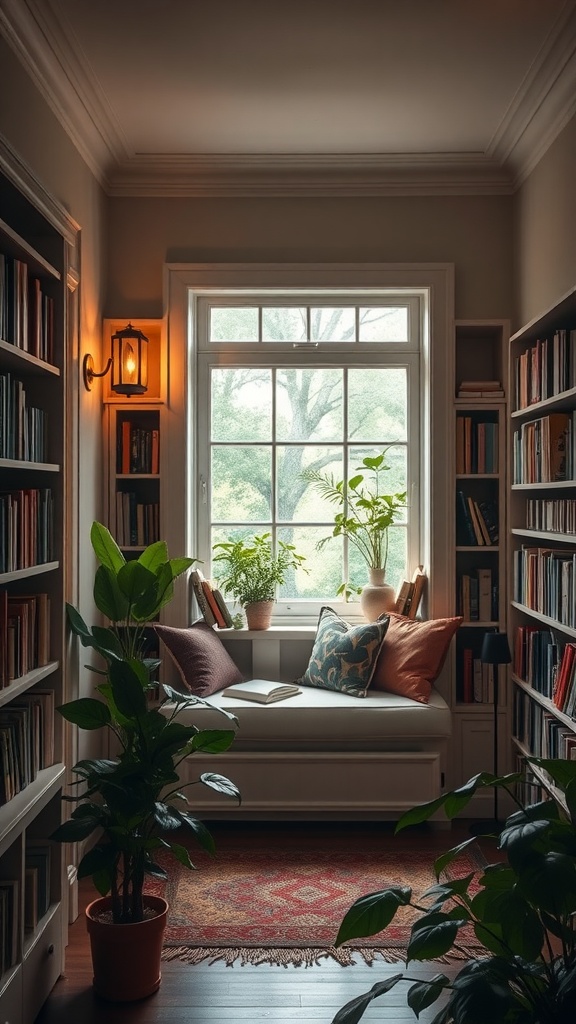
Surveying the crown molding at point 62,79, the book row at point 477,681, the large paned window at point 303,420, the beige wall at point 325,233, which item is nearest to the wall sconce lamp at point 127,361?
the beige wall at point 325,233

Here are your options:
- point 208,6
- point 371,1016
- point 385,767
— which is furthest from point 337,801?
point 208,6

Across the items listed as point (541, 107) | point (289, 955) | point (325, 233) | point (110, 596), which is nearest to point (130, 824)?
point (289, 955)

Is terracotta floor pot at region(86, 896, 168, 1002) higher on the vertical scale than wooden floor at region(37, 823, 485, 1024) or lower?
higher

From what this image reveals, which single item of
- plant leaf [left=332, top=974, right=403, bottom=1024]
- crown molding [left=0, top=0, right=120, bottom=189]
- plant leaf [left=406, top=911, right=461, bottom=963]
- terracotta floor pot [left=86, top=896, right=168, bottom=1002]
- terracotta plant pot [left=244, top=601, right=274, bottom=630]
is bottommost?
terracotta floor pot [left=86, top=896, right=168, bottom=1002]

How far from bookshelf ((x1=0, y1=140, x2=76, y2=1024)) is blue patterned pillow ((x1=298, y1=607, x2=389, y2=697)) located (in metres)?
1.71

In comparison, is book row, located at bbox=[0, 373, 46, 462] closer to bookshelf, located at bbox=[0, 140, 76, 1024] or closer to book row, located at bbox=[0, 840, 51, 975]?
bookshelf, located at bbox=[0, 140, 76, 1024]

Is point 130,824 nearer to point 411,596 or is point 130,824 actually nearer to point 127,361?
A: point 411,596

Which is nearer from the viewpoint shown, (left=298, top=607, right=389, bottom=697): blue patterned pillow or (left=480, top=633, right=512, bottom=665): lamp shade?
(left=480, top=633, right=512, bottom=665): lamp shade

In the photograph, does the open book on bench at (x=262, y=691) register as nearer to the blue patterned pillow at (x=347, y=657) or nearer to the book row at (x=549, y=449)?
the blue patterned pillow at (x=347, y=657)

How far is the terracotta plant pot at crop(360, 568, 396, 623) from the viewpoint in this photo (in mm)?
4574

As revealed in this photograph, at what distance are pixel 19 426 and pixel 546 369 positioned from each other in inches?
83.9

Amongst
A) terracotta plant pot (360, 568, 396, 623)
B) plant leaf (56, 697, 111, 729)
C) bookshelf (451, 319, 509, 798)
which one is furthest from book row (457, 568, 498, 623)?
plant leaf (56, 697, 111, 729)

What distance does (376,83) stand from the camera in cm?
362

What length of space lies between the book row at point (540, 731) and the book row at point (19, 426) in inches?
85.0
